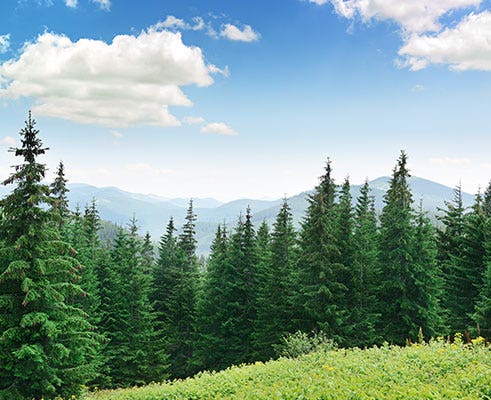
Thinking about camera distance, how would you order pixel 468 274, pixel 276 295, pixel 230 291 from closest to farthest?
pixel 468 274
pixel 276 295
pixel 230 291

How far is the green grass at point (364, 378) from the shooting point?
951cm

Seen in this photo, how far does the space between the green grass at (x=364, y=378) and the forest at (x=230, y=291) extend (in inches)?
115

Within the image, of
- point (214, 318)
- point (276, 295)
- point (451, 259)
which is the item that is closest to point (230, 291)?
point (214, 318)

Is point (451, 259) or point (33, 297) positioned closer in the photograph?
point (33, 297)

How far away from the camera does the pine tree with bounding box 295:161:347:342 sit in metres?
27.9

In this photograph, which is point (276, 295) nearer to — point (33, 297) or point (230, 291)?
point (230, 291)

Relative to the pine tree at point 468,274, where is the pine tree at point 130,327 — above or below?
below

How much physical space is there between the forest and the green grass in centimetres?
292

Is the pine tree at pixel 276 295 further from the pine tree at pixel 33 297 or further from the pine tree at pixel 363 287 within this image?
the pine tree at pixel 33 297

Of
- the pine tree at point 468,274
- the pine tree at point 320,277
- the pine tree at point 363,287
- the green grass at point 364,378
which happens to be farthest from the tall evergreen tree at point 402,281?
the green grass at point 364,378

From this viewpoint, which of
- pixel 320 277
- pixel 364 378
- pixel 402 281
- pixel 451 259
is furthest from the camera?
pixel 451 259

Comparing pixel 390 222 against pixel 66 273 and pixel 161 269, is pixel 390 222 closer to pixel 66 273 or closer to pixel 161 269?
pixel 66 273

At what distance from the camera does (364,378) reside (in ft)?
36.1

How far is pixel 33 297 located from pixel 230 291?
66.9 ft
